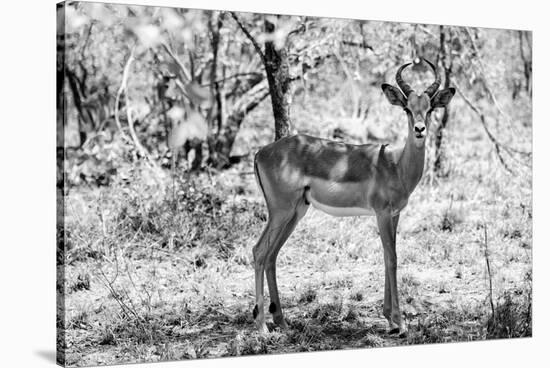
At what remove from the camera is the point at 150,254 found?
340 inches

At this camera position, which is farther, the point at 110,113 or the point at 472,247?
the point at 472,247

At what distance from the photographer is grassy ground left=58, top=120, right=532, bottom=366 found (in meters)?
8.15

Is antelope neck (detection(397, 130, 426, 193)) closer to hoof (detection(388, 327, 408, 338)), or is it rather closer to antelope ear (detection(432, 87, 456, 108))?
antelope ear (detection(432, 87, 456, 108))

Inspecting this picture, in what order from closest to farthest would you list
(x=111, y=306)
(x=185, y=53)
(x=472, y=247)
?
(x=111, y=306) < (x=185, y=53) < (x=472, y=247)

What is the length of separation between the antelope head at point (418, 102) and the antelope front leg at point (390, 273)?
0.64m

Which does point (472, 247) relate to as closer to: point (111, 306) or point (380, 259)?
point (380, 259)

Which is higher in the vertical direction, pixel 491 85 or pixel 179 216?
pixel 491 85

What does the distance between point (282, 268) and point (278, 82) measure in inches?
59.9

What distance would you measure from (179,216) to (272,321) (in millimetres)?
1188

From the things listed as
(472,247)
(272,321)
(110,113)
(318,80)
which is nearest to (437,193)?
(472,247)

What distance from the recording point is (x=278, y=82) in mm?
A: 8992

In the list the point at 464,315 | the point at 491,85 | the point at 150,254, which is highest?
the point at 491,85

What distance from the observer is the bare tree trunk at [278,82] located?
8859mm

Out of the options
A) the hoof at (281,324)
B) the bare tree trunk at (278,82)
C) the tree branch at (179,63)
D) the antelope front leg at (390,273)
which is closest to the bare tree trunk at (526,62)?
the antelope front leg at (390,273)
